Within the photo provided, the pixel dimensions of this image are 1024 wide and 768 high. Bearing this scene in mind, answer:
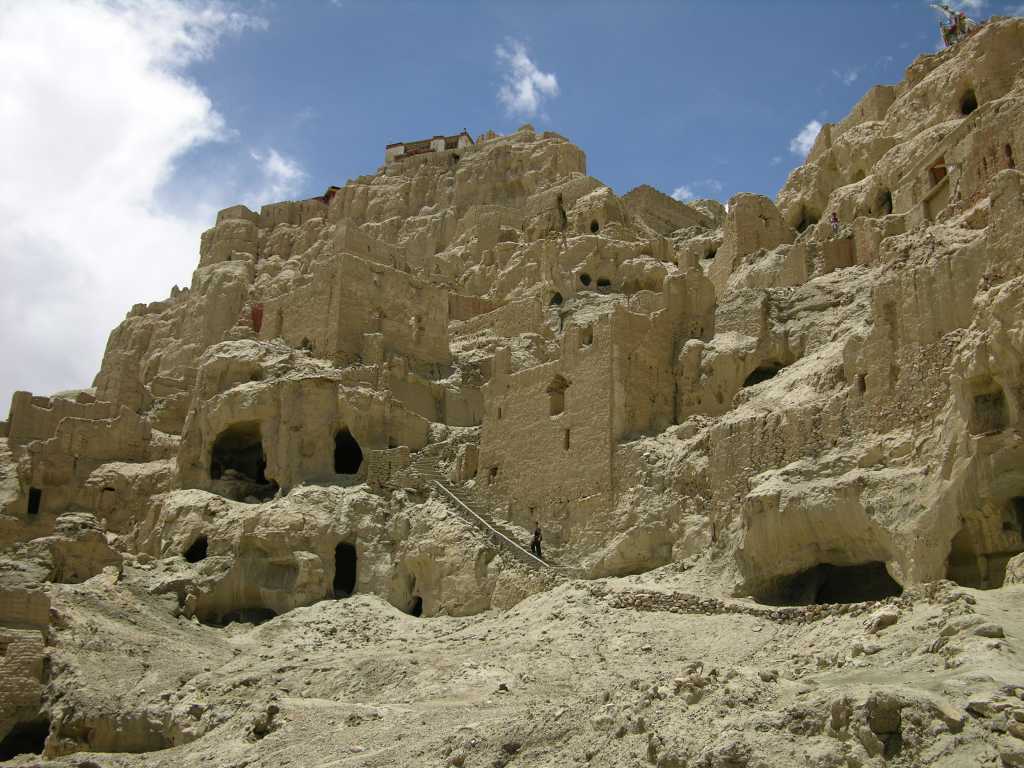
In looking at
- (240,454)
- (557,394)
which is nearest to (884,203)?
(557,394)

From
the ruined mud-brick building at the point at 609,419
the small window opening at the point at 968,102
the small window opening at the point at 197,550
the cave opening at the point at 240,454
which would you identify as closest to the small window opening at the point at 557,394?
the ruined mud-brick building at the point at 609,419

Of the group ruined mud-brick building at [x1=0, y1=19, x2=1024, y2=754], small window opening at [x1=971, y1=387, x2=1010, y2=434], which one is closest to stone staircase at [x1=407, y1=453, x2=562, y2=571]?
ruined mud-brick building at [x1=0, y1=19, x2=1024, y2=754]

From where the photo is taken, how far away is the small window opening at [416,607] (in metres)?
30.3

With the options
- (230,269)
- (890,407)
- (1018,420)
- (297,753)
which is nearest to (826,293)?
(890,407)

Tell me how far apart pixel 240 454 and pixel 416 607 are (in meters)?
A: 10.8

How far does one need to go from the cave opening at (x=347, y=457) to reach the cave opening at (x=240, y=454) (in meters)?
2.26

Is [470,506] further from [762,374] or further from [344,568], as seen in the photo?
[762,374]

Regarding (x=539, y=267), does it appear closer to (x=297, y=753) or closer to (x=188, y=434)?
(x=188, y=434)

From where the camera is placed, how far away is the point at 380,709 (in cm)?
2086

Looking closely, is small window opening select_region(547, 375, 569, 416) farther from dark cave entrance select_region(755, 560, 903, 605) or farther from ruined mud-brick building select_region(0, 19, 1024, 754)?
dark cave entrance select_region(755, 560, 903, 605)

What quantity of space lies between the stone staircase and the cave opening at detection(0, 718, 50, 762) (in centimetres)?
1081

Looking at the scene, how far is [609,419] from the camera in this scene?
29656 millimetres

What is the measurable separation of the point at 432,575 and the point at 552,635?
23.1 ft

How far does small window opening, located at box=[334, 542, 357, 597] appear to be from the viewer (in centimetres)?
3253
